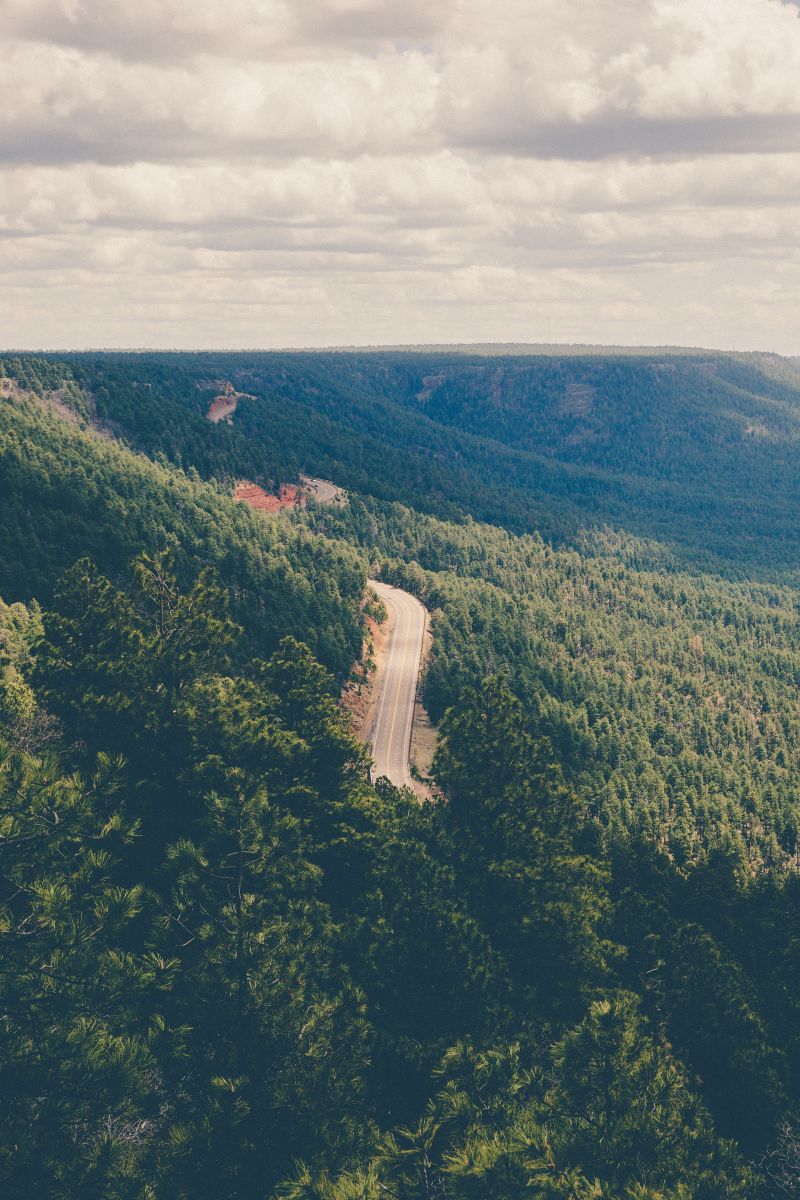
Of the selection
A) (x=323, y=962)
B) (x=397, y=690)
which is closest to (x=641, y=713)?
(x=397, y=690)

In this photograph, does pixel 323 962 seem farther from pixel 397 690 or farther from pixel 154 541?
pixel 154 541

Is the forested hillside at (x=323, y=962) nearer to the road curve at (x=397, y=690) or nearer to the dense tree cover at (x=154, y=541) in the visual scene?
the road curve at (x=397, y=690)

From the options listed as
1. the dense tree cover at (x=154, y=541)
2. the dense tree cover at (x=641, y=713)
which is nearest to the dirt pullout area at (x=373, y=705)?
the dense tree cover at (x=641, y=713)

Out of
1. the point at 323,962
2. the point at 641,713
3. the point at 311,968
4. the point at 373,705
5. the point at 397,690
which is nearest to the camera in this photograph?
the point at 311,968

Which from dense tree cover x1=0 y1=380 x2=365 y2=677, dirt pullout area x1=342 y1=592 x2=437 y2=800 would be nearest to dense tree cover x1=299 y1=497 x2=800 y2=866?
dirt pullout area x1=342 y1=592 x2=437 y2=800

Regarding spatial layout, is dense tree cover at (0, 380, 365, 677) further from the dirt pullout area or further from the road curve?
the road curve

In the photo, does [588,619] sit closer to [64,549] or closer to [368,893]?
[64,549]
